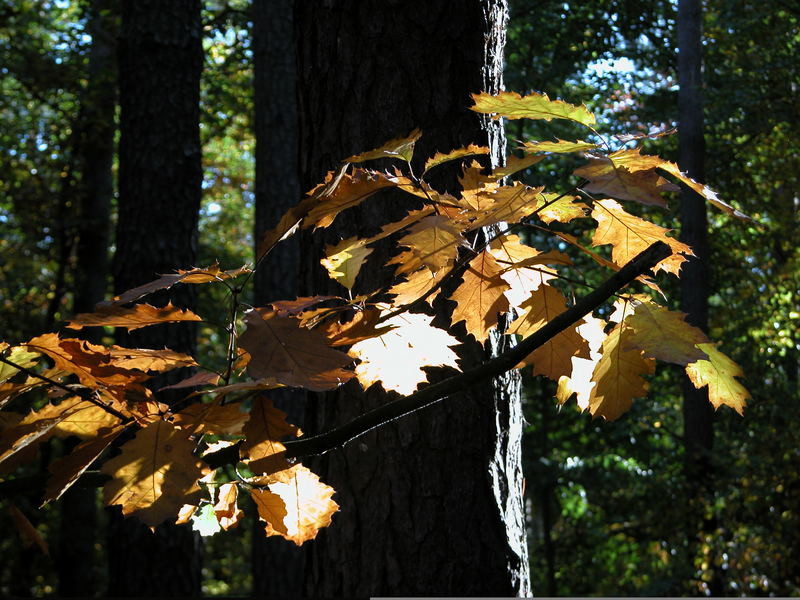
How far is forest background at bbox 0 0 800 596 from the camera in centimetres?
716

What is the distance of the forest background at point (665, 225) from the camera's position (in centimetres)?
716

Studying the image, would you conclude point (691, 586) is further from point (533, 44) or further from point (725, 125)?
point (533, 44)

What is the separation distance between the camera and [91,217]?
8.95 meters

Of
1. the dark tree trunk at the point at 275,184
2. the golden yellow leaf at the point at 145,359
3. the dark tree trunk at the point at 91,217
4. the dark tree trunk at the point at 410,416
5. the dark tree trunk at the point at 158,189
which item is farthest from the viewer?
the dark tree trunk at the point at 91,217

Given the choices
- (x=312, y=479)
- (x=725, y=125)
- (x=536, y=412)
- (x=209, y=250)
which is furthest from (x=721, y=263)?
(x=312, y=479)

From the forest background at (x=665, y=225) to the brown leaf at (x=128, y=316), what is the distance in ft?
22.0

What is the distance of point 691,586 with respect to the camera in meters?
6.82

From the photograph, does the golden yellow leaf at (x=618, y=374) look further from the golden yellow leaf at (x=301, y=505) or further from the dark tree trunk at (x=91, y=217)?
the dark tree trunk at (x=91, y=217)

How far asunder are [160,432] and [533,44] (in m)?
8.13

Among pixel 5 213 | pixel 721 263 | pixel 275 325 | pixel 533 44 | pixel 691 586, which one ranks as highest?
pixel 533 44

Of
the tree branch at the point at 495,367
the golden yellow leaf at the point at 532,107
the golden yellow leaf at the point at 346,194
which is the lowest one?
the tree branch at the point at 495,367

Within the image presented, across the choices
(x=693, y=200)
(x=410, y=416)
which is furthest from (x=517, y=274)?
(x=693, y=200)

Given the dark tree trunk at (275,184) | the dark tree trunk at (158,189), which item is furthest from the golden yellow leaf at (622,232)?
the dark tree trunk at (275,184)

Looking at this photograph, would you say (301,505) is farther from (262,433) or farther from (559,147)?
(559,147)
